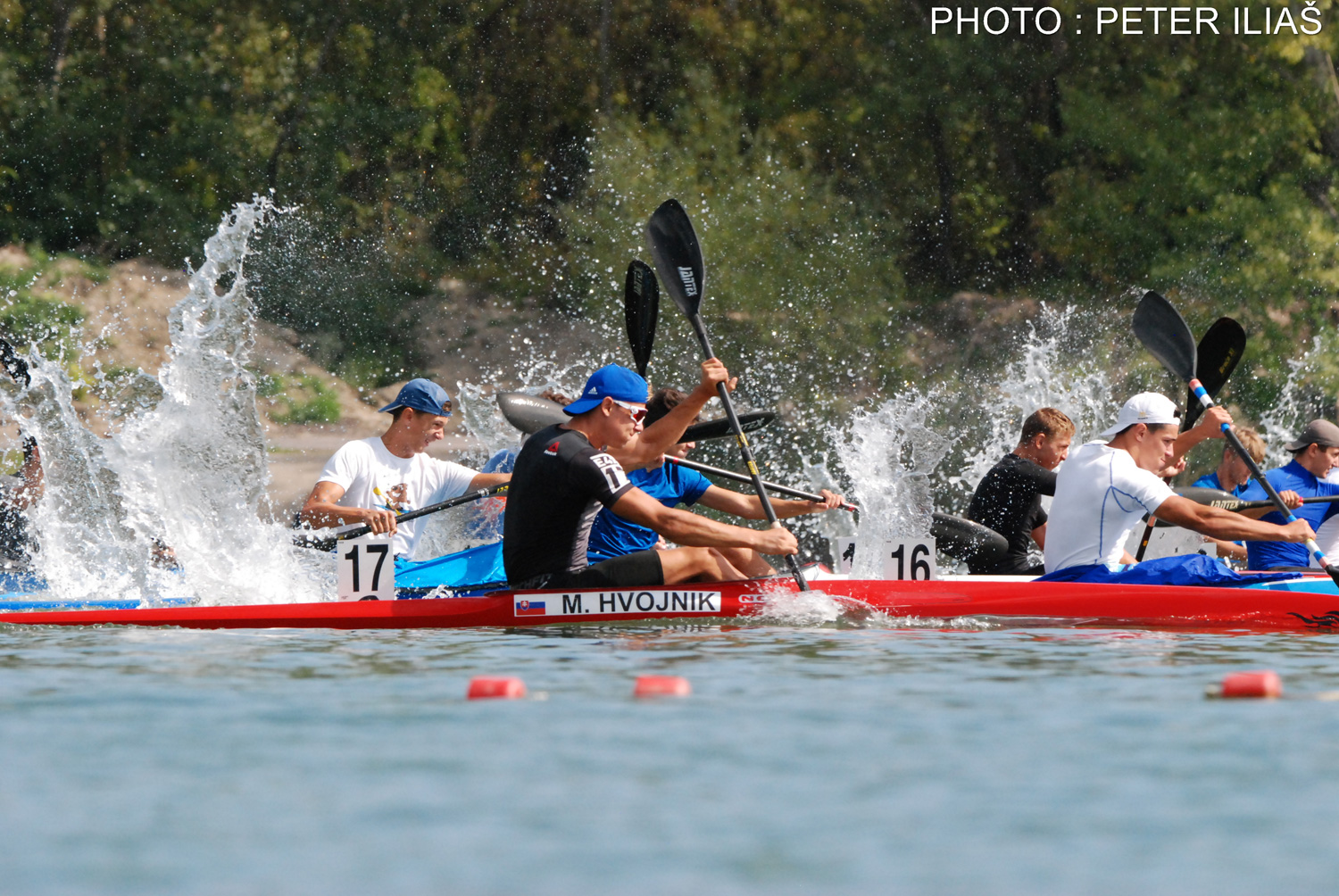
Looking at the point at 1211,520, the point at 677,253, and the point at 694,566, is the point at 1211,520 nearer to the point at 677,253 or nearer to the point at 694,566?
the point at 694,566

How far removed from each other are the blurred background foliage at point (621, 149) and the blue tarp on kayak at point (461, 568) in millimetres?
14964

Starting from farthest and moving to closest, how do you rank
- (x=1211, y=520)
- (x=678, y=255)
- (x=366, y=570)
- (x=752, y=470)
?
(x=678, y=255)
(x=752, y=470)
(x=366, y=570)
(x=1211, y=520)

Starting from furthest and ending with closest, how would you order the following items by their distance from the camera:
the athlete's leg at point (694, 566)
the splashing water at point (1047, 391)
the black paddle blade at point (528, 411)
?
1. the splashing water at point (1047, 391)
2. the black paddle blade at point (528, 411)
3. the athlete's leg at point (694, 566)

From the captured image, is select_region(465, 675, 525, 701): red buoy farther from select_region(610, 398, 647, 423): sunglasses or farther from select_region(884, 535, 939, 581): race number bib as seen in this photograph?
select_region(884, 535, 939, 581): race number bib

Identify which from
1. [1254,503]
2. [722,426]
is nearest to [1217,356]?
[1254,503]

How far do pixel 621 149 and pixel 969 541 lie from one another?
15.5 m

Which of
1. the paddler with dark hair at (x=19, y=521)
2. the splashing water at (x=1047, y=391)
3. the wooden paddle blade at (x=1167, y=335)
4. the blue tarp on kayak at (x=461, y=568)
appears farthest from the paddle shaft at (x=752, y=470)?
the splashing water at (x=1047, y=391)

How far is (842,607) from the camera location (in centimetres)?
792

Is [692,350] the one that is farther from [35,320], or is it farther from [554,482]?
[554,482]

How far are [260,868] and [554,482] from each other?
3913 millimetres

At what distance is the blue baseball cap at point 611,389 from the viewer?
24.5 feet

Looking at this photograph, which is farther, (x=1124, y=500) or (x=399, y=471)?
(x=399, y=471)

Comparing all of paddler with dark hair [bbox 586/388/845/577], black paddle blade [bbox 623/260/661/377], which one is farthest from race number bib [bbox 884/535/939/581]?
black paddle blade [bbox 623/260/661/377]

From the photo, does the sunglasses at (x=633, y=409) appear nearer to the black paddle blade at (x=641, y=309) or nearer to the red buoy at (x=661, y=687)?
the red buoy at (x=661, y=687)
